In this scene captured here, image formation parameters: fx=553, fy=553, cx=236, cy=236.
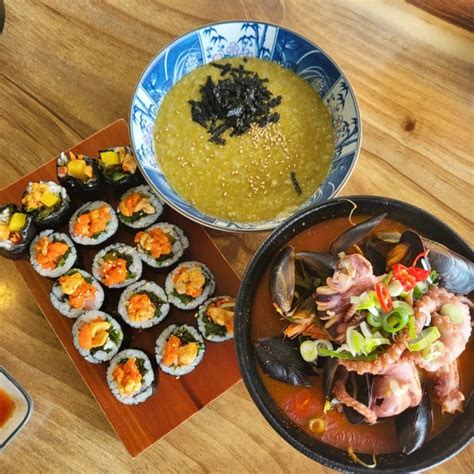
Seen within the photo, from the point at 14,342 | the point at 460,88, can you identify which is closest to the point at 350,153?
the point at 460,88

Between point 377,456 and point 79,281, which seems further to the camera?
point 79,281

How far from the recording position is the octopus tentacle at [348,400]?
1327 millimetres

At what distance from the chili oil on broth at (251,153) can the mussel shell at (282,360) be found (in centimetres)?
66

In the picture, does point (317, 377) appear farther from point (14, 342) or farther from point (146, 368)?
point (14, 342)

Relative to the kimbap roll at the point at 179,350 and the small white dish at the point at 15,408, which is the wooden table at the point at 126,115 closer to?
the small white dish at the point at 15,408

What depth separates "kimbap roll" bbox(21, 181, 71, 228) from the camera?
2.01m

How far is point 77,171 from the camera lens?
201 cm

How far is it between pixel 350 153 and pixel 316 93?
332 mm

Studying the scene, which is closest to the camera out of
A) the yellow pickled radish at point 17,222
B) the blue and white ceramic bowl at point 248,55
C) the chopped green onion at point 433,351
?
the chopped green onion at point 433,351

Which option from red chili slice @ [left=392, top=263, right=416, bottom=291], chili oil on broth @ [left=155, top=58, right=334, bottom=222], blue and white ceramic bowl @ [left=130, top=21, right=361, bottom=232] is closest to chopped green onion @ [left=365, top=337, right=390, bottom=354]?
red chili slice @ [left=392, top=263, right=416, bottom=291]

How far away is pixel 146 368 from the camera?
6.43 feet

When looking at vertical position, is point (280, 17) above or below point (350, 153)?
above

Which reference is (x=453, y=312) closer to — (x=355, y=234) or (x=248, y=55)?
(x=355, y=234)

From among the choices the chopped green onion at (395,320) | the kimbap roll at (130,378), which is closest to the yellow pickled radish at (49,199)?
the kimbap roll at (130,378)
